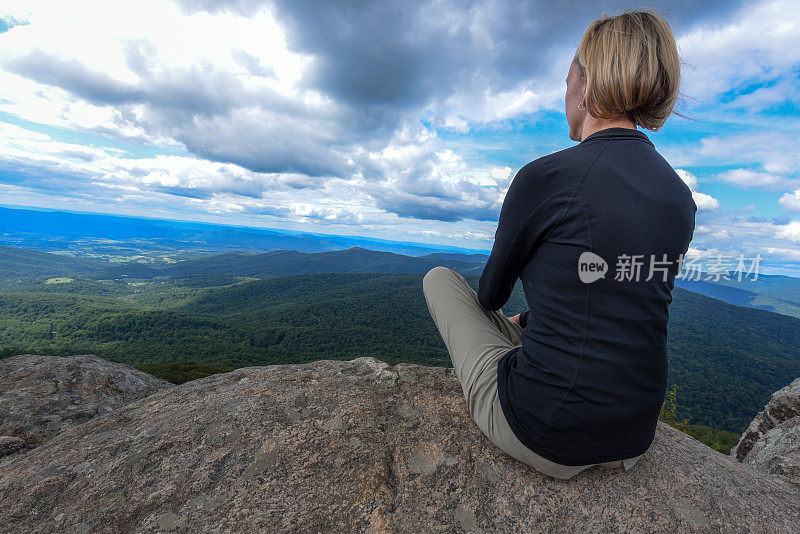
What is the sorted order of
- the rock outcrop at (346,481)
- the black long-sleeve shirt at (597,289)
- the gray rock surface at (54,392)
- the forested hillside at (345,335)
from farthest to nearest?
the forested hillside at (345,335) < the gray rock surface at (54,392) < the rock outcrop at (346,481) < the black long-sleeve shirt at (597,289)

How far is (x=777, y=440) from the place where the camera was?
5977 mm

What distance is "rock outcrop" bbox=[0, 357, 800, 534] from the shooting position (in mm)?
2578

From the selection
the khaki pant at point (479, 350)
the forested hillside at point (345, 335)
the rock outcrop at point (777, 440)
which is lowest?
the forested hillside at point (345, 335)

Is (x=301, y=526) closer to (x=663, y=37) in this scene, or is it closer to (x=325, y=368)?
(x=325, y=368)

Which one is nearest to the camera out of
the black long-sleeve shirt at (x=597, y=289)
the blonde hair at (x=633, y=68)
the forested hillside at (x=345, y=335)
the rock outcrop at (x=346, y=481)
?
the black long-sleeve shirt at (x=597, y=289)

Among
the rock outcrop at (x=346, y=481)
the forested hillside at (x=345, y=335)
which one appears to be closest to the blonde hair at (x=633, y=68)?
the rock outcrop at (x=346, y=481)

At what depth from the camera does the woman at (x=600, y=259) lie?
6.14 feet

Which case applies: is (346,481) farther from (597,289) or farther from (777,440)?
(777,440)

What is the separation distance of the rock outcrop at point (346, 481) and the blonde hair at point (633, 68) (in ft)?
9.70

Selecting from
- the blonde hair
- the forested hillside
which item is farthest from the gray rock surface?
the forested hillside

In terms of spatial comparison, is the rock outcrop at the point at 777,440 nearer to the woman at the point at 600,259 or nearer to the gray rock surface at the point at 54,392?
the woman at the point at 600,259

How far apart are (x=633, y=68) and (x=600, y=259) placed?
4.41 feet

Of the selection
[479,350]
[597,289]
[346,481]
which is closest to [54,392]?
[346,481]

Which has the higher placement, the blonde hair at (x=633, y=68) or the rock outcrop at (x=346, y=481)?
the blonde hair at (x=633, y=68)
